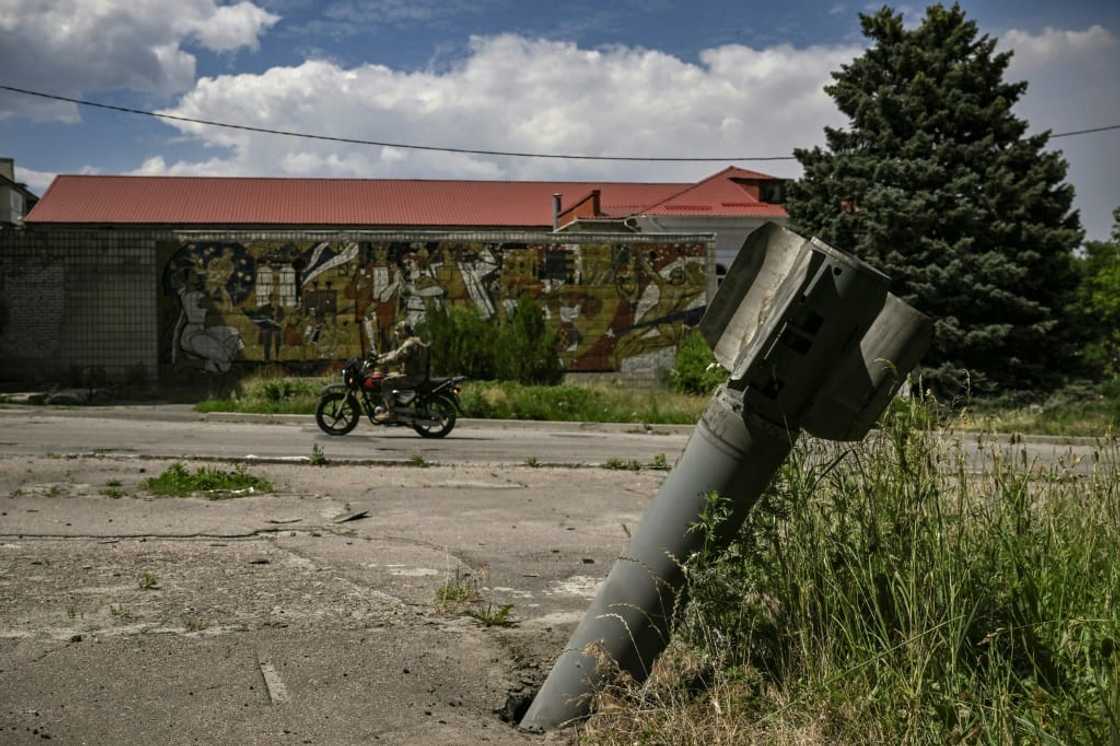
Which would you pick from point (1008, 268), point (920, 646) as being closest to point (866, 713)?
point (920, 646)

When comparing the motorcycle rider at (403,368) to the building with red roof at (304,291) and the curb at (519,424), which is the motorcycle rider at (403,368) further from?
the building with red roof at (304,291)

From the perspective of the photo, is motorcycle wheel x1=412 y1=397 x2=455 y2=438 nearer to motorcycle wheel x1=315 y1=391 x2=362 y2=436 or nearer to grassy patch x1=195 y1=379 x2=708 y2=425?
motorcycle wheel x1=315 y1=391 x2=362 y2=436

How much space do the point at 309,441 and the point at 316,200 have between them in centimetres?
3874

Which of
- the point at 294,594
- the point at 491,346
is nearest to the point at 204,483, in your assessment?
the point at 294,594

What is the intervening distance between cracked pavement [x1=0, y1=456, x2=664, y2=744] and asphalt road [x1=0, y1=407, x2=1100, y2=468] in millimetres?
2655

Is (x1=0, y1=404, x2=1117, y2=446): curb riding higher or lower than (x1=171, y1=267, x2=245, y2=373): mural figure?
lower

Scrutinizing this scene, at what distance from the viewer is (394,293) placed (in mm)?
26469

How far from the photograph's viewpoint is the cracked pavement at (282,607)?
12.7ft

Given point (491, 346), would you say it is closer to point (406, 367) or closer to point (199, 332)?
point (199, 332)

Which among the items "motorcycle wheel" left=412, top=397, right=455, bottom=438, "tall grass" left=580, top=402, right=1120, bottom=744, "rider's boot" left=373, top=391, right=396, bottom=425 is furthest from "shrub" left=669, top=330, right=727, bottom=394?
"tall grass" left=580, top=402, right=1120, bottom=744

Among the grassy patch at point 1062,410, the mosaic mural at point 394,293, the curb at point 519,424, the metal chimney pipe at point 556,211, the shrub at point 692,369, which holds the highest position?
the metal chimney pipe at point 556,211

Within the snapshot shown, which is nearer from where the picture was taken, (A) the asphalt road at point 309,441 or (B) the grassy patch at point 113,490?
(B) the grassy patch at point 113,490

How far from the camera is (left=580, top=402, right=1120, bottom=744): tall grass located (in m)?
3.29

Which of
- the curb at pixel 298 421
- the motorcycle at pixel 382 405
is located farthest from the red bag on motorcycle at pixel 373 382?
the curb at pixel 298 421
